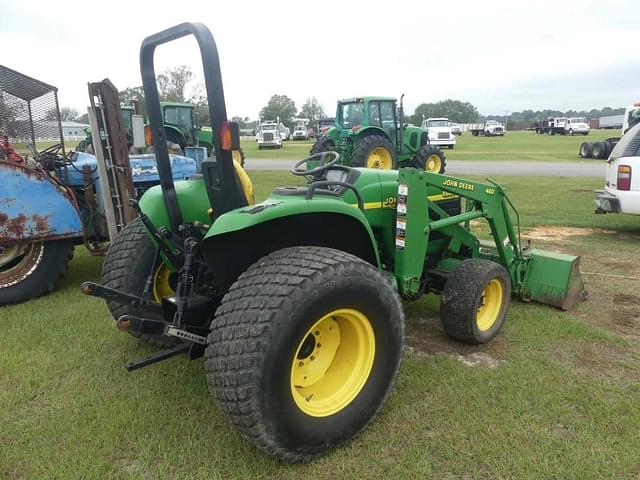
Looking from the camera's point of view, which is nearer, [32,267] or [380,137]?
[32,267]

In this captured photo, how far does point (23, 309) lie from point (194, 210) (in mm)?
A: 2373

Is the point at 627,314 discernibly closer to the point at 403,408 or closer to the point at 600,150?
the point at 403,408

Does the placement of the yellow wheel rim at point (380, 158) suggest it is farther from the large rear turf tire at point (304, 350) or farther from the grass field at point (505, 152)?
the grass field at point (505, 152)

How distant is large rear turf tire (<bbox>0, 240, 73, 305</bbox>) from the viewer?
452cm

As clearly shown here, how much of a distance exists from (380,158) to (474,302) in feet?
34.7

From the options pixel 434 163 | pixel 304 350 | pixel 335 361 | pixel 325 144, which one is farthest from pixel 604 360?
pixel 325 144

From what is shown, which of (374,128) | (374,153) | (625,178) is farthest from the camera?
(374,128)

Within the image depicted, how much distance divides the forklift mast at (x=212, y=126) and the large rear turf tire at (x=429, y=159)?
11849 mm

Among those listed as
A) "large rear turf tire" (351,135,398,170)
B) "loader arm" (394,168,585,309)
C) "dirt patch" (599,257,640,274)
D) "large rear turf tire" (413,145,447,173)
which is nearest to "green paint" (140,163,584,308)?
"loader arm" (394,168,585,309)

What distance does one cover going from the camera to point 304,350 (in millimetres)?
2525

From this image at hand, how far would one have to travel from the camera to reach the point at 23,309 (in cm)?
437

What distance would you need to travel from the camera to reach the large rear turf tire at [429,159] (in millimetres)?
14008

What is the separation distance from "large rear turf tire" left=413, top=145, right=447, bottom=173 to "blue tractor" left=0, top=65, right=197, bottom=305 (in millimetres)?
9181

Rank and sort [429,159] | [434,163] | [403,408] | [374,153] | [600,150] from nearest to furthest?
[403,408] < [374,153] < [429,159] < [434,163] < [600,150]
